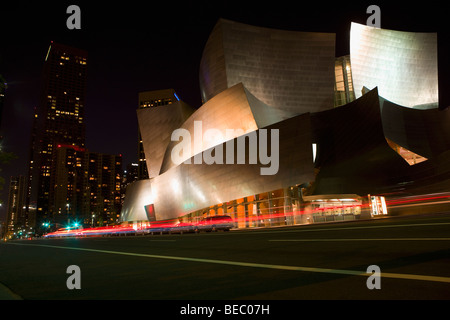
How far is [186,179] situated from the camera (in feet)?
123

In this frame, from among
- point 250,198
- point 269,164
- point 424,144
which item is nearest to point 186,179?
point 250,198

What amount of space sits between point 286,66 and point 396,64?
50.9 feet

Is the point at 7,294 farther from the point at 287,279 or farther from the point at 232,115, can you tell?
the point at 232,115

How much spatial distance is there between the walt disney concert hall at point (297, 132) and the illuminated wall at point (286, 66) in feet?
0.41

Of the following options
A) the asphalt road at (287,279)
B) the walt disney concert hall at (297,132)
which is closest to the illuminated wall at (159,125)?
the walt disney concert hall at (297,132)

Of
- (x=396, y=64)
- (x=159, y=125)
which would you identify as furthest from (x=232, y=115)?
(x=396, y=64)

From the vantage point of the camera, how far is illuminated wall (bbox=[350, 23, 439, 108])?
41.6 metres

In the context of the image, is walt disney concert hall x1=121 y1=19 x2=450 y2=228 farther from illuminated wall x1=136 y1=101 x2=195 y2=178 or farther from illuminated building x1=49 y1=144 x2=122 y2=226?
illuminated building x1=49 y1=144 x2=122 y2=226

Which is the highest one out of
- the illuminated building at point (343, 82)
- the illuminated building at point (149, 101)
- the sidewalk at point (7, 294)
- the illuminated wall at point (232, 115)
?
the illuminated building at point (149, 101)

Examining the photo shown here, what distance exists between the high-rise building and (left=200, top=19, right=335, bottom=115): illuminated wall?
→ 139740 mm

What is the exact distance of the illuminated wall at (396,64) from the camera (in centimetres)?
4162

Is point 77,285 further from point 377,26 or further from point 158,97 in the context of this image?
point 158,97

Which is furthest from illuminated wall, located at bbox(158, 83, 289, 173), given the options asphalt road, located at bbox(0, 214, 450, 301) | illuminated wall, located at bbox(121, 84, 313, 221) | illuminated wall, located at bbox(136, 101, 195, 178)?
asphalt road, located at bbox(0, 214, 450, 301)

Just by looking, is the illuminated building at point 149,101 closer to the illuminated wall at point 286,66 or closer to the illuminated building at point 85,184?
the illuminated building at point 85,184
